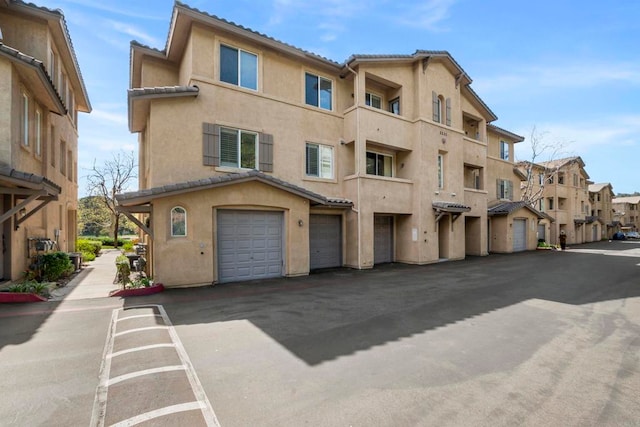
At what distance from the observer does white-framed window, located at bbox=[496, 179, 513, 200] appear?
25859mm

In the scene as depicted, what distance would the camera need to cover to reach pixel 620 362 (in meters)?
4.93

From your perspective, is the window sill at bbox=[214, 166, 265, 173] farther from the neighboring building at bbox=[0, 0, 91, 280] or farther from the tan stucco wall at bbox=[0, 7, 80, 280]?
the tan stucco wall at bbox=[0, 7, 80, 280]

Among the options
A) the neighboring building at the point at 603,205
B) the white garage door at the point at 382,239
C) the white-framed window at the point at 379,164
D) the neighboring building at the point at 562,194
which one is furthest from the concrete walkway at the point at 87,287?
the neighboring building at the point at 603,205

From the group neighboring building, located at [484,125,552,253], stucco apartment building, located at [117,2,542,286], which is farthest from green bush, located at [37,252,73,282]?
neighboring building, located at [484,125,552,253]

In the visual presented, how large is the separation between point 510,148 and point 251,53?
24.4 metres

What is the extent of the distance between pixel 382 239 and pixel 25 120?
15.8m

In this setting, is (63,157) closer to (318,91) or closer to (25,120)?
(25,120)

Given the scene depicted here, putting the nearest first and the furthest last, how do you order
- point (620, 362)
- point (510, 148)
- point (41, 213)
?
point (620, 362), point (41, 213), point (510, 148)

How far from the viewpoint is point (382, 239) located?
17547 mm

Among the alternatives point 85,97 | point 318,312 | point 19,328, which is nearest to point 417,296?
point 318,312

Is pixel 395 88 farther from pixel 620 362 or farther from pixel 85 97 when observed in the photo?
pixel 85 97

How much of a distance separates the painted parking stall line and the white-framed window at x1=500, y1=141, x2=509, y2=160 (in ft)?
94.1

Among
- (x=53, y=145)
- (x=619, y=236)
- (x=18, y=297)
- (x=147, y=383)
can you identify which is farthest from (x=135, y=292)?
(x=619, y=236)

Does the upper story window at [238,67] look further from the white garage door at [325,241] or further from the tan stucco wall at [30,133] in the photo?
the white garage door at [325,241]
